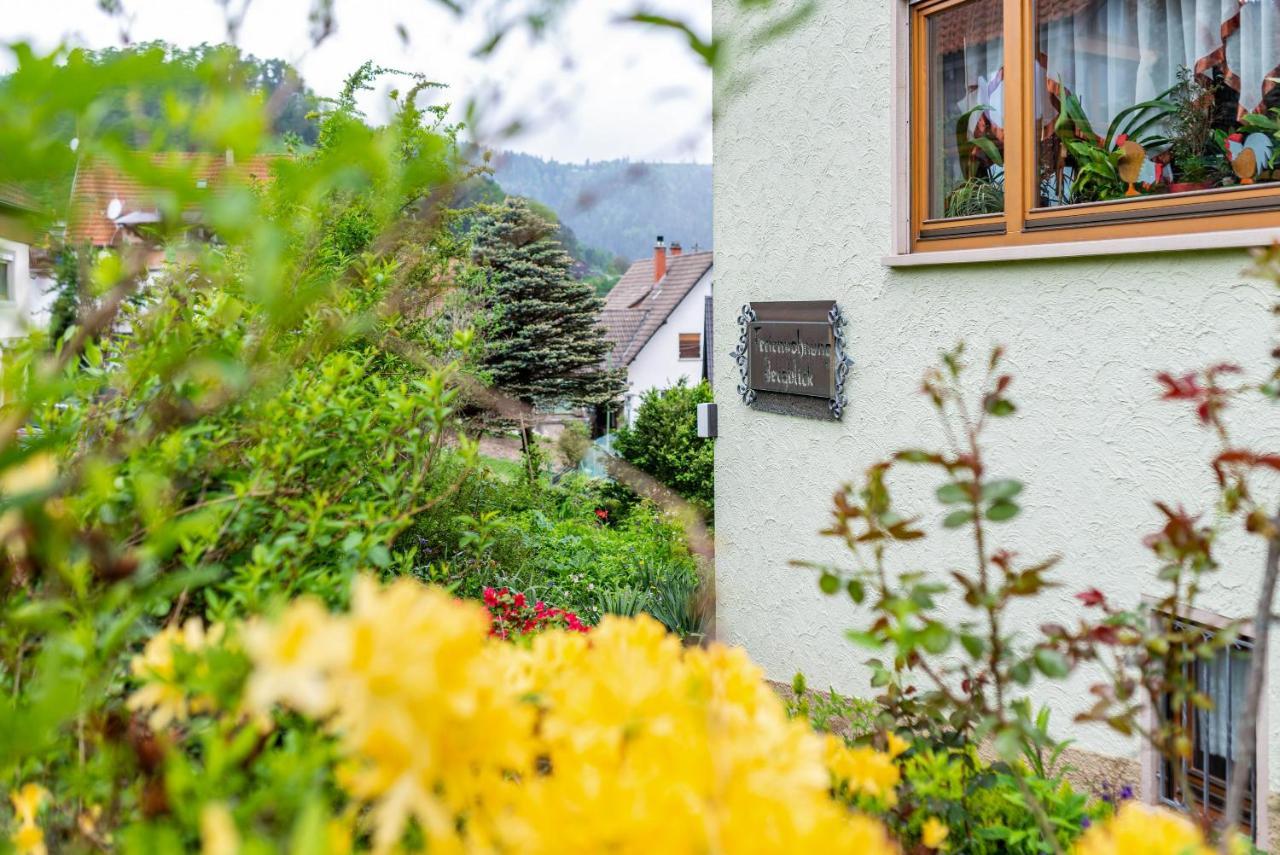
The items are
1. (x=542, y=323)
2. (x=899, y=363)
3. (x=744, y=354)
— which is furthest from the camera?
(x=542, y=323)

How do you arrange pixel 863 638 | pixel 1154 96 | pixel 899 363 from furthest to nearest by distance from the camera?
pixel 899 363
pixel 1154 96
pixel 863 638

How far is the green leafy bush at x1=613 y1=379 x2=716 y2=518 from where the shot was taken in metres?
13.3

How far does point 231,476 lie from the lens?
1831 mm

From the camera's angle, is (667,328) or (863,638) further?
(667,328)

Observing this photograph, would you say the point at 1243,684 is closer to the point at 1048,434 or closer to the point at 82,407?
the point at 1048,434

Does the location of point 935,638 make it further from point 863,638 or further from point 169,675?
Answer: point 169,675

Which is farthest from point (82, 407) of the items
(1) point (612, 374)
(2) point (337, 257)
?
(1) point (612, 374)

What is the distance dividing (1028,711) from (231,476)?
53.3 inches

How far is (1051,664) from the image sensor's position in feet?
4.83

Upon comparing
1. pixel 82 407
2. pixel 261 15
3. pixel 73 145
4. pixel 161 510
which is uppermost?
pixel 261 15

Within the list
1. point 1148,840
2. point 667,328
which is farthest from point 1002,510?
point 667,328

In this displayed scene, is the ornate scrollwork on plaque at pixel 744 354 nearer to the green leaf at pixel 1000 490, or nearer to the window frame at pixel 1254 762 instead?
the window frame at pixel 1254 762

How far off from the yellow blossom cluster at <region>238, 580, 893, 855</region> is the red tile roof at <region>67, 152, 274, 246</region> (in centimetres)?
27

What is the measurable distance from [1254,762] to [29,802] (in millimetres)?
3629
